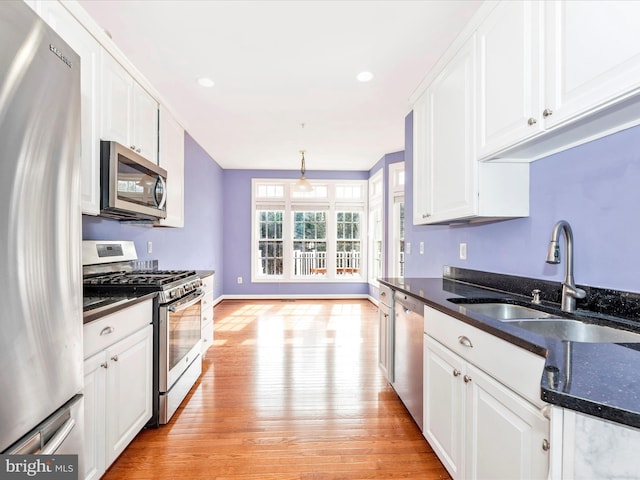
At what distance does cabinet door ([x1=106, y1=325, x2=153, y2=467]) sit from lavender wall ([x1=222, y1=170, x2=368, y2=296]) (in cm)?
454

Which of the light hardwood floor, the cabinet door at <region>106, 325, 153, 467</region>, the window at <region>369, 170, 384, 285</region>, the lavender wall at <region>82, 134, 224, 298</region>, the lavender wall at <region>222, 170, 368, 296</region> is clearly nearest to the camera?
the cabinet door at <region>106, 325, 153, 467</region>

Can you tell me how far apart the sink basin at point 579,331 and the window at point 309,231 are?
16.9ft

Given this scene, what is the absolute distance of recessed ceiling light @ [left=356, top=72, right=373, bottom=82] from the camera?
2.82m

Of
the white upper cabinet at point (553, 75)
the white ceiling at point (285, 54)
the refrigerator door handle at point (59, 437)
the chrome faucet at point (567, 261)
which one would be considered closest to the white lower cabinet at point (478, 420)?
the chrome faucet at point (567, 261)

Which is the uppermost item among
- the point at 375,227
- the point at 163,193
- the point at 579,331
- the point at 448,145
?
the point at 448,145

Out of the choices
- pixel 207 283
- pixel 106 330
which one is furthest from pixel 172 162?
pixel 106 330

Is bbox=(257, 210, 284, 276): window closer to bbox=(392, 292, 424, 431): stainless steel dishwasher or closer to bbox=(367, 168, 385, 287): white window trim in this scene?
bbox=(367, 168, 385, 287): white window trim

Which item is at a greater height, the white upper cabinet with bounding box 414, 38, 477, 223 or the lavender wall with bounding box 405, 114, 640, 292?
the white upper cabinet with bounding box 414, 38, 477, 223

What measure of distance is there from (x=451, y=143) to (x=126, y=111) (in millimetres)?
2280

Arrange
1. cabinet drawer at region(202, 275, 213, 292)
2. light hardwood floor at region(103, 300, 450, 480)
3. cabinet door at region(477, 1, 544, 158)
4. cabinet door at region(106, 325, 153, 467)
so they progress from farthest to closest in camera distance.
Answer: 1. cabinet drawer at region(202, 275, 213, 292)
2. light hardwood floor at region(103, 300, 450, 480)
3. cabinet door at region(106, 325, 153, 467)
4. cabinet door at region(477, 1, 544, 158)

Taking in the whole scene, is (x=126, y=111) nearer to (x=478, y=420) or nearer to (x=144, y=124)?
(x=144, y=124)

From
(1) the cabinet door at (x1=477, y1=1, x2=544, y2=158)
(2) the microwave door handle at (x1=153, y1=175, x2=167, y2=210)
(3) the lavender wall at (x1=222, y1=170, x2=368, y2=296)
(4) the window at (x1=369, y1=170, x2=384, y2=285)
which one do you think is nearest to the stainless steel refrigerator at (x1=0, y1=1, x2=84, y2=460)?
(2) the microwave door handle at (x1=153, y1=175, x2=167, y2=210)

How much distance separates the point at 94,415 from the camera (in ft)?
4.80

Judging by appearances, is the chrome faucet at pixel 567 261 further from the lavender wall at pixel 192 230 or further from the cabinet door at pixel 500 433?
the lavender wall at pixel 192 230
